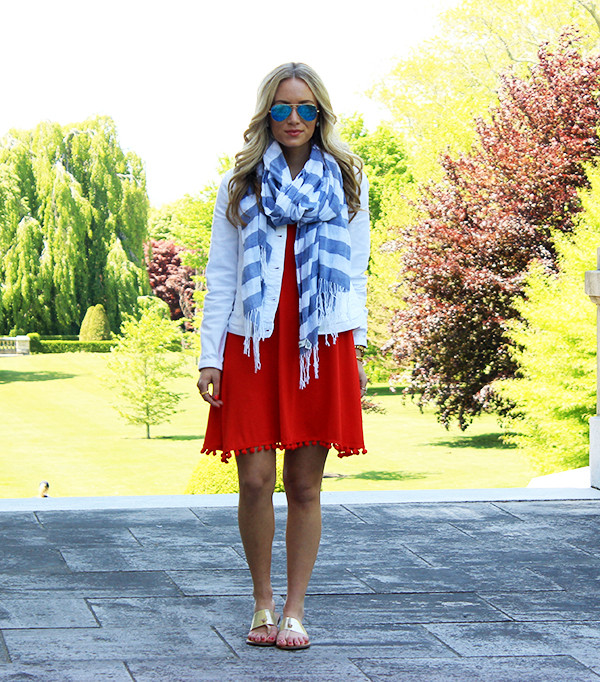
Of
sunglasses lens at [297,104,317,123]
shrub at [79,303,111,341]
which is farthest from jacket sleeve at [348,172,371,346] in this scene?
shrub at [79,303,111,341]

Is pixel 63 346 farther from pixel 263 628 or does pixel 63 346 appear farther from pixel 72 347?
pixel 263 628

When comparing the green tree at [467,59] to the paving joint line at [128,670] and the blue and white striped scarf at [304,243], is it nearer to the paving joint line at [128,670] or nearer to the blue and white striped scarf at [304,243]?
the blue and white striped scarf at [304,243]

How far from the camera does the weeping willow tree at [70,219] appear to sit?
100 feet

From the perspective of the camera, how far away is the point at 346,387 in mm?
2787

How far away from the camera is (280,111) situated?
8.92 ft

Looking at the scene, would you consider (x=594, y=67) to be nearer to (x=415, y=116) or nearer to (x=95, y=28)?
(x=415, y=116)

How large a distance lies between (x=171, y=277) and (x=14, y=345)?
10.8 meters

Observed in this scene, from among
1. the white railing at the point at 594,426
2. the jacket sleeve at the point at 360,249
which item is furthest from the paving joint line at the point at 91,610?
the white railing at the point at 594,426

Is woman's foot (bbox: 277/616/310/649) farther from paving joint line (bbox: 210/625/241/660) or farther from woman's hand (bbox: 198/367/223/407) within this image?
woman's hand (bbox: 198/367/223/407)

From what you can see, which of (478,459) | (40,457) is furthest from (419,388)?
(40,457)

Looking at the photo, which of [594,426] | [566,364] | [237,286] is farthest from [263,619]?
[566,364]

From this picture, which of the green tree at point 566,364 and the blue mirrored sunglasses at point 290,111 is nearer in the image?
the blue mirrored sunglasses at point 290,111

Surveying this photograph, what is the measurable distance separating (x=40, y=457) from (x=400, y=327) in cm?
1029

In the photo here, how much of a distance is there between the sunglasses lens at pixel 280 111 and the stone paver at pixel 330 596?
134 centimetres
